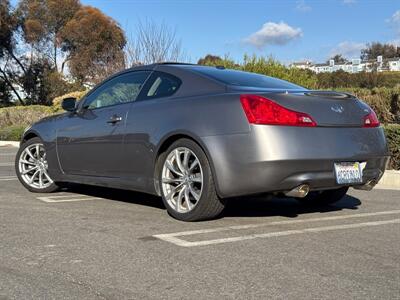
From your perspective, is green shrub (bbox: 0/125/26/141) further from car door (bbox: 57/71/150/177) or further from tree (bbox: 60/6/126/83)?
tree (bbox: 60/6/126/83)

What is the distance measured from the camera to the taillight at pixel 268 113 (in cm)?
484

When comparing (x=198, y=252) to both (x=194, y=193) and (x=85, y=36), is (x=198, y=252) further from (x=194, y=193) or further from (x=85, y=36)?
(x=85, y=36)

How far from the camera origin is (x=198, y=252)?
4.29m

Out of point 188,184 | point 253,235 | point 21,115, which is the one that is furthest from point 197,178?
point 21,115

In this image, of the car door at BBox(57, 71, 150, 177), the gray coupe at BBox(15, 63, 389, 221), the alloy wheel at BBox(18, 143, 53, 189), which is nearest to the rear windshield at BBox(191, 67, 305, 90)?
the gray coupe at BBox(15, 63, 389, 221)

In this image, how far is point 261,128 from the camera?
4.80 m

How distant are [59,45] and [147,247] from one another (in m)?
42.6

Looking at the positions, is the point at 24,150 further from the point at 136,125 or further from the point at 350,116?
the point at 350,116

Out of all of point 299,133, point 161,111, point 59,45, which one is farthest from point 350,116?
point 59,45

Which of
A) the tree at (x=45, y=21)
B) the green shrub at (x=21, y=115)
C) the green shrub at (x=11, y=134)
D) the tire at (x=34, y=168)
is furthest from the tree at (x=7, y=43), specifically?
the tire at (x=34, y=168)

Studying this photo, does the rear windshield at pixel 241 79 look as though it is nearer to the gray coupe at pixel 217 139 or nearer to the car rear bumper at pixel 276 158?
the gray coupe at pixel 217 139

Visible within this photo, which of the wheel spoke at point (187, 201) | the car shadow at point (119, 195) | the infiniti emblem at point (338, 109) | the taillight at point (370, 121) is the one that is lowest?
the car shadow at point (119, 195)

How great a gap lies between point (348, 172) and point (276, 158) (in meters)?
0.81

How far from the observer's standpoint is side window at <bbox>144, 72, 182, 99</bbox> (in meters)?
5.68
